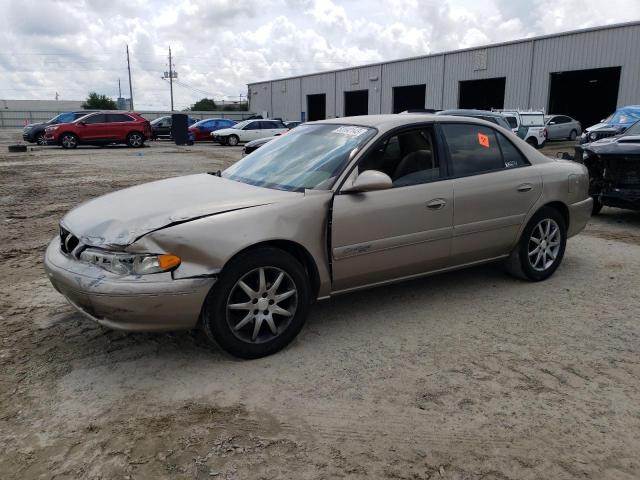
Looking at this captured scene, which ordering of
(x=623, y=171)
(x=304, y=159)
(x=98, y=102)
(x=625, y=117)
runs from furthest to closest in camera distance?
(x=98, y=102)
(x=625, y=117)
(x=623, y=171)
(x=304, y=159)

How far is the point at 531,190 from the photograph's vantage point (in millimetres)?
4875

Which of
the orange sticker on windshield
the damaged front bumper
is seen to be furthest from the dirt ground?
the orange sticker on windshield

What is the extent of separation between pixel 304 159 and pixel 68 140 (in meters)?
22.8

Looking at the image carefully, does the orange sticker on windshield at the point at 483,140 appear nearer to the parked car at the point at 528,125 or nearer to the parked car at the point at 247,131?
the parked car at the point at 528,125

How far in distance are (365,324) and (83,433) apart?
2.10 m

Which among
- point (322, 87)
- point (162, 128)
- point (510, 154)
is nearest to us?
point (510, 154)

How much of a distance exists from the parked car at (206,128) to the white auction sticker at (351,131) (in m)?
27.2

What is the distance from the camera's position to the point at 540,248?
5.11m

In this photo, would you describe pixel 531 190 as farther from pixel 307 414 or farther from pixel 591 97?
pixel 591 97

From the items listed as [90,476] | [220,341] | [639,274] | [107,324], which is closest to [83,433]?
[90,476]

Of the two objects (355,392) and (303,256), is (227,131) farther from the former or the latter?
(355,392)

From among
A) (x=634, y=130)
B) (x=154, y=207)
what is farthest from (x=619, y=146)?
(x=154, y=207)

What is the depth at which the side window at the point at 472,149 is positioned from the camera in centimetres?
452

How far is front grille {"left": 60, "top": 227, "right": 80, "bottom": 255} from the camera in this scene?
3.61m
